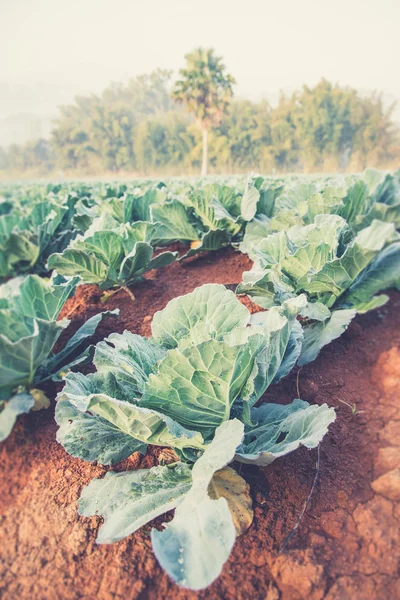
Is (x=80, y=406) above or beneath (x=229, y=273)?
above

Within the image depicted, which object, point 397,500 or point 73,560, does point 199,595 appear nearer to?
point 73,560

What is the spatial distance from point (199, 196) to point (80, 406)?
2.65 metres

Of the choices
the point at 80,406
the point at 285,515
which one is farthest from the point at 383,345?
the point at 80,406

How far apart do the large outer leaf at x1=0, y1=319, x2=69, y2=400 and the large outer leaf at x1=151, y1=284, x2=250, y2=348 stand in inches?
20.7

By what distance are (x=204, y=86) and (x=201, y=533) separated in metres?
42.1

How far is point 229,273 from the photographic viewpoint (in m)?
3.25

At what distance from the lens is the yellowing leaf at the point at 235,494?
1241 mm

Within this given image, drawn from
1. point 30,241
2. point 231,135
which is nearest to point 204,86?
point 231,135

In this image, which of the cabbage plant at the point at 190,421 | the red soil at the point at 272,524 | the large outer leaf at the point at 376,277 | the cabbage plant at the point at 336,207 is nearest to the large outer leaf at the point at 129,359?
the cabbage plant at the point at 190,421

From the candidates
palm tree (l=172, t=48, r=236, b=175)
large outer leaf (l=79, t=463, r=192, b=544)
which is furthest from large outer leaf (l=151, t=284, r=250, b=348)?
palm tree (l=172, t=48, r=236, b=175)

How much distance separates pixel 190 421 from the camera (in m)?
1.34

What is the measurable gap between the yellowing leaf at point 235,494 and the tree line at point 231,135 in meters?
39.2

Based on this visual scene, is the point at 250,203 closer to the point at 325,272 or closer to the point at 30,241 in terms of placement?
the point at 325,272

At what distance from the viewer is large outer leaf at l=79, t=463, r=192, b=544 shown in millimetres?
1083
